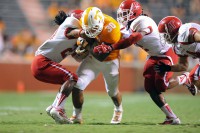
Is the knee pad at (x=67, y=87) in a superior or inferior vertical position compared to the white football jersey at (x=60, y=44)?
inferior

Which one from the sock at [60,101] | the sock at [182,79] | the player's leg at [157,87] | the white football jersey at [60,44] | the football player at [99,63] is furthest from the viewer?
the sock at [182,79]

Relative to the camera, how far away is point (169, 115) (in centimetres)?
733

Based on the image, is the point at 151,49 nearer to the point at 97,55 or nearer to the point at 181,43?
the point at 181,43

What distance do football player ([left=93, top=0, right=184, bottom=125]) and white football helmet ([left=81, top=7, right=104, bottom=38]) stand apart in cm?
53

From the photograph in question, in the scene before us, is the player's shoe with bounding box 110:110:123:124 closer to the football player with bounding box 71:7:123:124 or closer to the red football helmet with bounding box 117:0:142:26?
the football player with bounding box 71:7:123:124

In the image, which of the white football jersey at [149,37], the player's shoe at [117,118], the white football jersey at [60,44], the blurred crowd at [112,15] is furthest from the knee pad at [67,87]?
the blurred crowd at [112,15]

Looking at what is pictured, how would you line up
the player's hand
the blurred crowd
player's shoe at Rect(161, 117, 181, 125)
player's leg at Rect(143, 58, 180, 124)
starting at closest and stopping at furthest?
the player's hand < player's shoe at Rect(161, 117, 181, 125) < player's leg at Rect(143, 58, 180, 124) < the blurred crowd

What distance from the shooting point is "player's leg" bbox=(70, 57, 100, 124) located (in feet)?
23.8

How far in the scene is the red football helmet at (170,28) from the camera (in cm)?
714

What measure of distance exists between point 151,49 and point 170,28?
0.49 metres

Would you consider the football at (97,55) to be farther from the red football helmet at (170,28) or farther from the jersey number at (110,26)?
the red football helmet at (170,28)

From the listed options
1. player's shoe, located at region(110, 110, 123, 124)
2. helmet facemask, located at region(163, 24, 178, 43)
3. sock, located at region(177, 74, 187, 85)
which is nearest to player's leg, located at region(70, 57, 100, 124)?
player's shoe, located at region(110, 110, 123, 124)

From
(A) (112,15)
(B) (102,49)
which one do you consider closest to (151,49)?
(B) (102,49)

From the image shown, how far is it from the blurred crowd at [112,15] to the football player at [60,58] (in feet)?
31.5
